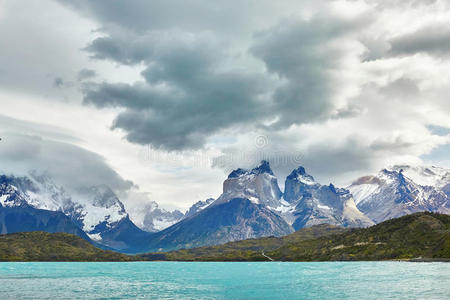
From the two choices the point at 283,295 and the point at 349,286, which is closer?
the point at 283,295

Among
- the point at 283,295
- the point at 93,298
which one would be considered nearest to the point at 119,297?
the point at 93,298

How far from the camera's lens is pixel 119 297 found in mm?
169500

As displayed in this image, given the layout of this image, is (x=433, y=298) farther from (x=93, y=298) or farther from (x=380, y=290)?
(x=93, y=298)

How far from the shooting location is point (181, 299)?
160 m

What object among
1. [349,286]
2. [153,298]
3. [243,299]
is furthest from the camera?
[349,286]

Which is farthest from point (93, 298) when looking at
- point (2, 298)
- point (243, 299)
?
point (243, 299)

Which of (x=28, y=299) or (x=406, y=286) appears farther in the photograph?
(x=406, y=286)

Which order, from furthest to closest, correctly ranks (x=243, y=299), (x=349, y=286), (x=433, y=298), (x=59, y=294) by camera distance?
(x=349, y=286) → (x=59, y=294) → (x=243, y=299) → (x=433, y=298)

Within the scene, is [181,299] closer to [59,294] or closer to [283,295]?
[283,295]

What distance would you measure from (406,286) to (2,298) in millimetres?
163936

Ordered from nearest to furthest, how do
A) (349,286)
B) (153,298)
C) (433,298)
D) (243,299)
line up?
(433,298), (243,299), (153,298), (349,286)

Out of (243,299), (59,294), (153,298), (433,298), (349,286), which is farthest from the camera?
(349,286)

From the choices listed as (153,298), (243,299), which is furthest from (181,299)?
(243,299)

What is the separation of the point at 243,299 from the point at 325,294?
114 feet
